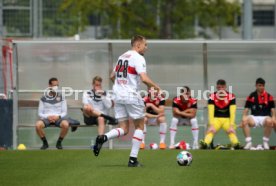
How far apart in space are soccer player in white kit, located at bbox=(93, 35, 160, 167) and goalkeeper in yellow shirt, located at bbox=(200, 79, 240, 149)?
6.86 meters

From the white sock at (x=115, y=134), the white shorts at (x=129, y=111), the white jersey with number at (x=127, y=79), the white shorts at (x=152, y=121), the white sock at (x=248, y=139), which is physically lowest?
the white sock at (x=248, y=139)

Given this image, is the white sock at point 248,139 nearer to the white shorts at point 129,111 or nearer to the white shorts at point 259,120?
the white shorts at point 259,120

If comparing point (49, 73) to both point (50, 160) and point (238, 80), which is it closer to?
point (238, 80)

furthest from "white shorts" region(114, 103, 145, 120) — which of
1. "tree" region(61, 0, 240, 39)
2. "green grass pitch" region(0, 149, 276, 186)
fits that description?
"tree" region(61, 0, 240, 39)

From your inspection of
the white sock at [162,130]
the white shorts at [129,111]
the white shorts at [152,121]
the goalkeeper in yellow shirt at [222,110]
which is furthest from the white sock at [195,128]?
the white shorts at [129,111]

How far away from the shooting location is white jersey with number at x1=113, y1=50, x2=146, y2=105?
1716cm

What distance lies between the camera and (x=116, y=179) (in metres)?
14.9

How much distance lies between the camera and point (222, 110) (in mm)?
24422

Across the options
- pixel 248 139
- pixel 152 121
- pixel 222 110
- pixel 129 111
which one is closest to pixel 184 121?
pixel 152 121

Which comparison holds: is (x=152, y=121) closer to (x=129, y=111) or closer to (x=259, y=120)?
(x=259, y=120)

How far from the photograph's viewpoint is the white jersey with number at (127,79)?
1716 centimetres

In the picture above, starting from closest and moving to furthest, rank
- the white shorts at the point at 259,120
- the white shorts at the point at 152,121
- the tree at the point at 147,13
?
the white shorts at the point at 259,120 → the white shorts at the point at 152,121 → the tree at the point at 147,13

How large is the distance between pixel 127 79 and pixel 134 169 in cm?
165

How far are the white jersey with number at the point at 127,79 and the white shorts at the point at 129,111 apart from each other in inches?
4.1
